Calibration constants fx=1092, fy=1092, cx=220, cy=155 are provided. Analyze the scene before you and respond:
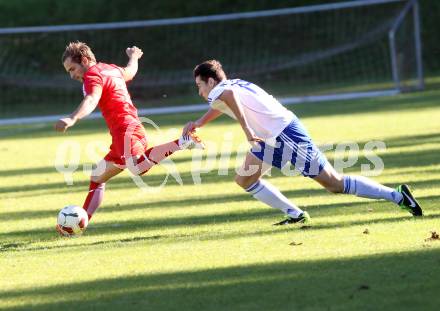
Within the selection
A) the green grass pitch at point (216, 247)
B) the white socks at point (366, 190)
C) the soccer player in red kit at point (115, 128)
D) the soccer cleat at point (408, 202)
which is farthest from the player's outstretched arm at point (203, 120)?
the soccer cleat at point (408, 202)

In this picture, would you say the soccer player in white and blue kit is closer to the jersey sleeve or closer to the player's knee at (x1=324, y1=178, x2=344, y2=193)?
the player's knee at (x1=324, y1=178, x2=344, y2=193)

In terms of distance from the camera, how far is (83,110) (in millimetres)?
9000

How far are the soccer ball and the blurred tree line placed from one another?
25748mm

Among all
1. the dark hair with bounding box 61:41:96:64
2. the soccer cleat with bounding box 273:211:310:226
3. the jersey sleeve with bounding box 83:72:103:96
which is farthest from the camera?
the dark hair with bounding box 61:41:96:64

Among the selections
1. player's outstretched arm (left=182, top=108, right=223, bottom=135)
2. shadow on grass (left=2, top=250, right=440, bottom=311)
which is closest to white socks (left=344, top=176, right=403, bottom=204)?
player's outstretched arm (left=182, top=108, right=223, bottom=135)

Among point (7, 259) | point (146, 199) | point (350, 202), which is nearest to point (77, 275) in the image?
point (7, 259)

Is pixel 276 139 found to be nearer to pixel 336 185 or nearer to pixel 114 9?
pixel 336 185

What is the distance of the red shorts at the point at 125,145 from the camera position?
977cm

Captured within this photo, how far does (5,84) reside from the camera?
29609 mm

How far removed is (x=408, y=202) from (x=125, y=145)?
2550 mm

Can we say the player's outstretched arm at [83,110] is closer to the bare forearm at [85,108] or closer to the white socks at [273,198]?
the bare forearm at [85,108]

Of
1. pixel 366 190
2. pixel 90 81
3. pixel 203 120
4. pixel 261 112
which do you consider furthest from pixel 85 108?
pixel 366 190

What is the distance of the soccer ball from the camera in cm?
948

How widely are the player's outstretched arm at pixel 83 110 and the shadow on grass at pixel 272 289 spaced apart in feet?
5.13
